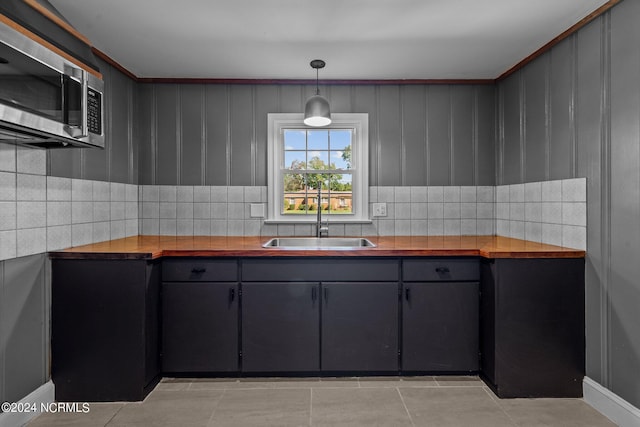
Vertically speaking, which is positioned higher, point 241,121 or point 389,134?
point 241,121

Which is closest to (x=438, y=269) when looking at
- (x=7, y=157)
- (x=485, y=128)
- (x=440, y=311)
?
(x=440, y=311)

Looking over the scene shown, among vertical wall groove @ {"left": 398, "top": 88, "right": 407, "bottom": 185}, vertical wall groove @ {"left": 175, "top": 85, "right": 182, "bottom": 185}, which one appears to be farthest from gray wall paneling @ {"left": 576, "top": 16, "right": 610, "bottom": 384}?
vertical wall groove @ {"left": 175, "top": 85, "right": 182, "bottom": 185}

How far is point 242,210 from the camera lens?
10.9 ft

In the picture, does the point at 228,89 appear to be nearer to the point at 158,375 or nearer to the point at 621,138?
the point at 158,375

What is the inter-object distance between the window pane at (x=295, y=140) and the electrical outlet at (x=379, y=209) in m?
0.81

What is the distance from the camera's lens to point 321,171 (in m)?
3.37

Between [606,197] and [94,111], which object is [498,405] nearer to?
[606,197]

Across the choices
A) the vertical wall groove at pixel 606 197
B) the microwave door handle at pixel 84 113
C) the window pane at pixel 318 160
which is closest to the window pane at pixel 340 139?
the window pane at pixel 318 160

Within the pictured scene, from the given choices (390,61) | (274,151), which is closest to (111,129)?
(274,151)

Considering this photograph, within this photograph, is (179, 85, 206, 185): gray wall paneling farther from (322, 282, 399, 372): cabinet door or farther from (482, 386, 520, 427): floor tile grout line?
(482, 386, 520, 427): floor tile grout line

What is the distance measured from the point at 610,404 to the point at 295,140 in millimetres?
2779

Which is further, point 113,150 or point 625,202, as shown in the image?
point 113,150

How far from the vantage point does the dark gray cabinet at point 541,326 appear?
7.59 ft

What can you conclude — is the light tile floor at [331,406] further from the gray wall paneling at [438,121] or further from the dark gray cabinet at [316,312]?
the gray wall paneling at [438,121]
